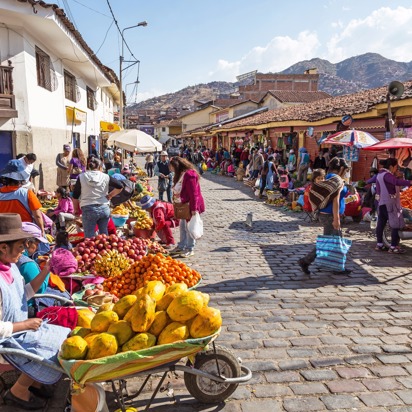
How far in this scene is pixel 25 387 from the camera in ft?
10.6

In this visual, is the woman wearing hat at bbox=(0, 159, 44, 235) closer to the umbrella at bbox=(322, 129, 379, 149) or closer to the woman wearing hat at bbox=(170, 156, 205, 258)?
the woman wearing hat at bbox=(170, 156, 205, 258)

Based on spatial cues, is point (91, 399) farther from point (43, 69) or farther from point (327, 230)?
point (43, 69)

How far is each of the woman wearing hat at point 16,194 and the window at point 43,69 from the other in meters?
8.06

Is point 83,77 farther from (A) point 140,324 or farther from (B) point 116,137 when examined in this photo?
(A) point 140,324

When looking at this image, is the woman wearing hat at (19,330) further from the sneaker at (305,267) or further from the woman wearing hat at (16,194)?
the sneaker at (305,267)

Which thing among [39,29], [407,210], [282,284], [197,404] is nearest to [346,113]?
[407,210]

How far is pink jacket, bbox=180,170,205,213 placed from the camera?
728 centimetres

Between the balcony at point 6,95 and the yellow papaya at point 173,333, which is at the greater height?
the balcony at point 6,95

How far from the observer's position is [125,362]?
8.77ft

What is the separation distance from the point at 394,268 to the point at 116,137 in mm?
10648

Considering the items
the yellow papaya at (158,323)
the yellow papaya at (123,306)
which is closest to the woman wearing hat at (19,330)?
the yellow papaya at (123,306)

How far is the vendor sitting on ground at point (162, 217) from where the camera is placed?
325 inches

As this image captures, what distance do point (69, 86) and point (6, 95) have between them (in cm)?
690

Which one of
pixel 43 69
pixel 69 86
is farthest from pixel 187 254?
pixel 69 86
